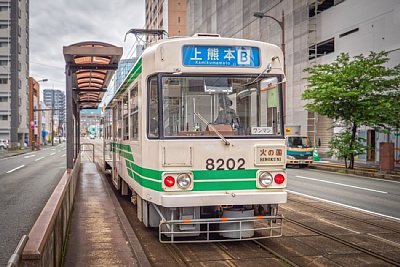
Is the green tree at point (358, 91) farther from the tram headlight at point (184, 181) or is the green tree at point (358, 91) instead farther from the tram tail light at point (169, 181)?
the tram tail light at point (169, 181)

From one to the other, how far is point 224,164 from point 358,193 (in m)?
9.81

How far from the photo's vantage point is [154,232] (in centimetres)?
877

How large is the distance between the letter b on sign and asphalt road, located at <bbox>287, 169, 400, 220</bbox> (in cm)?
602

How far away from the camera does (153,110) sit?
290 inches

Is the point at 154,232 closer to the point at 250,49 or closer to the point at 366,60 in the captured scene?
the point at 250,49

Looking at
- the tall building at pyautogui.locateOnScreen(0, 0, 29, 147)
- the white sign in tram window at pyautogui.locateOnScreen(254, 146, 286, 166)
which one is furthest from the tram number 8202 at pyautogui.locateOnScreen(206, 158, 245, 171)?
the tall building at pyautogui.locateOnScreen(0, 0, 29, 147)

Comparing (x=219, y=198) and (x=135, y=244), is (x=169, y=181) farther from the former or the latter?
(x=135, y=244)

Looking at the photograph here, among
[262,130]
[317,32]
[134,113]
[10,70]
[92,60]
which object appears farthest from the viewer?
[10,70]

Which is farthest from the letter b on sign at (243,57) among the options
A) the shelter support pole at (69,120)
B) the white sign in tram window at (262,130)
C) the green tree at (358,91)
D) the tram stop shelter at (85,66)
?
the green tree at (358,91)

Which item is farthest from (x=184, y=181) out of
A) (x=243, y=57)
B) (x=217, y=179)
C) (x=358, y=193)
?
(x=358, y=193)

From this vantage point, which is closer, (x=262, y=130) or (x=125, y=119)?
(x=262, y=130)

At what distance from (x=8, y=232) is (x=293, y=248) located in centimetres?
588

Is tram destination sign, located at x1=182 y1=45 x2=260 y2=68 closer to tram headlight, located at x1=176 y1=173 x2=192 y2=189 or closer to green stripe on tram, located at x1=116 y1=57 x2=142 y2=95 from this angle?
green stripe on tram, located at x1=116 y1=57 x2=142 y2=95

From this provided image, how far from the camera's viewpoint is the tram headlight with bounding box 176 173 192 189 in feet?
23.0
